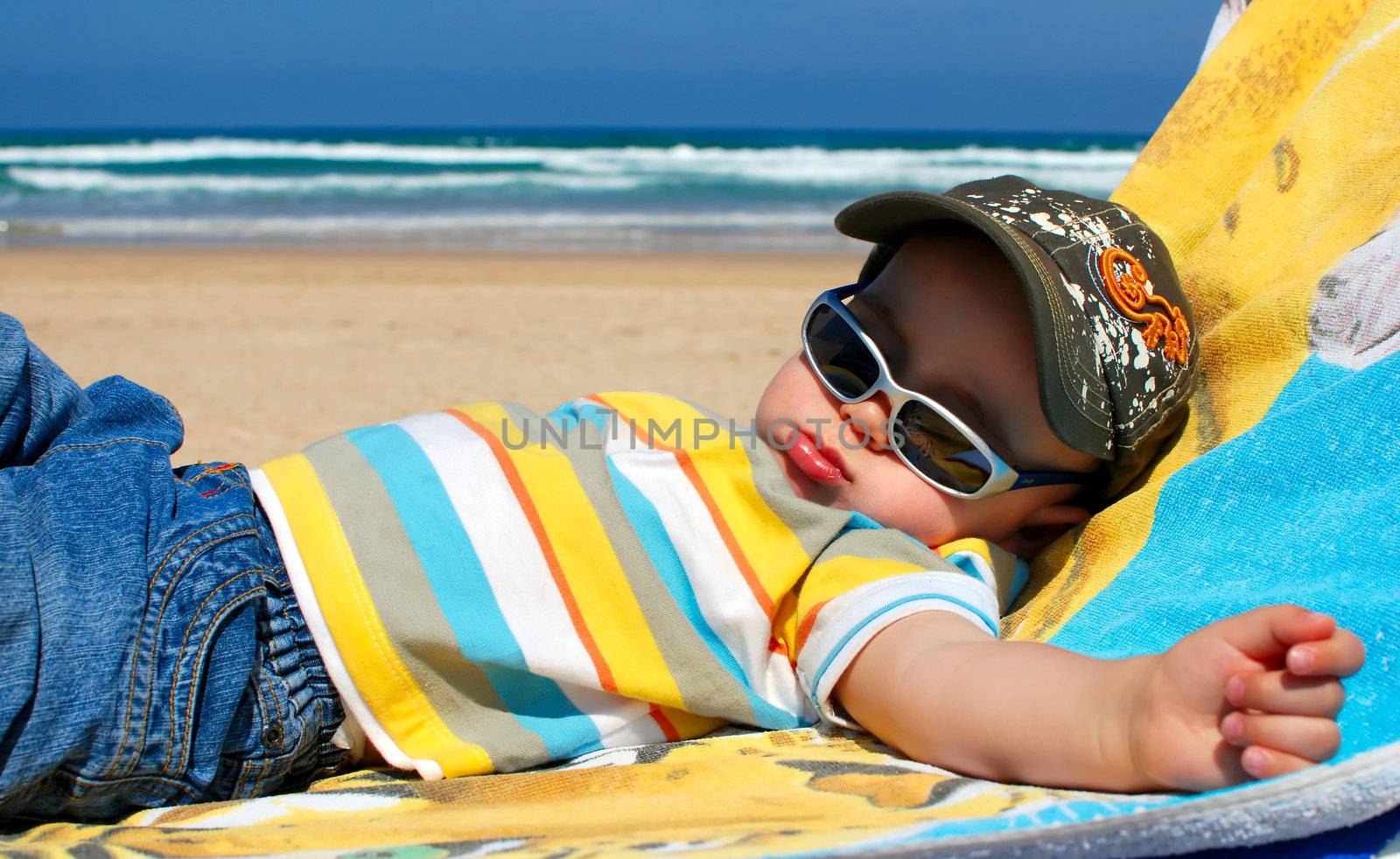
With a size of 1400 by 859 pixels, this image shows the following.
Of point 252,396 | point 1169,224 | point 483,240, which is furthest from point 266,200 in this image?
point 1169,224

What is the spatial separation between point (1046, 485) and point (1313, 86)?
1154mm

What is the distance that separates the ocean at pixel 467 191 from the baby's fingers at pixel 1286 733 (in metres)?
9.29

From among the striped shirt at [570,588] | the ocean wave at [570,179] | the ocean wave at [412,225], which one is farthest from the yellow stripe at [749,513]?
the ocean wave at [570,179]

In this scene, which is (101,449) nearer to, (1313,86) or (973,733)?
(973,733)

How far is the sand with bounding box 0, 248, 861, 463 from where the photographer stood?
4.35m

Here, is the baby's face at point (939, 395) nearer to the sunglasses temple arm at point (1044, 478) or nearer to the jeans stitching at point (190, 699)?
the sunglasses temple arm at point (1044, 478)

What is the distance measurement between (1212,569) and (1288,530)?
0.36 ft

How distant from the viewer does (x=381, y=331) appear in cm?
567

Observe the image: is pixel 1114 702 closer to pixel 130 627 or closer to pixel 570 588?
pixel 570 588

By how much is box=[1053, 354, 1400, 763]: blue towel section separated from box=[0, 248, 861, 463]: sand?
8.73ft

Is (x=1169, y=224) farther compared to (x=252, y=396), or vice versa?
(x=252, y=396)

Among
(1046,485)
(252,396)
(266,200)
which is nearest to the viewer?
(1046,485)

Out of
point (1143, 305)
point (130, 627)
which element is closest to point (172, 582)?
point (130, 627)

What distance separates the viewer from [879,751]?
146cm
